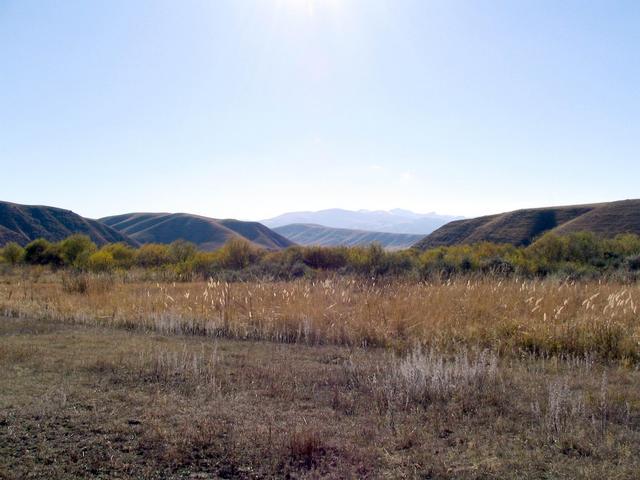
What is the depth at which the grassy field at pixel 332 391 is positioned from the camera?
13.9 ft

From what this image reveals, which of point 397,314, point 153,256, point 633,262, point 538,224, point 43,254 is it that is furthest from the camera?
point 538,224

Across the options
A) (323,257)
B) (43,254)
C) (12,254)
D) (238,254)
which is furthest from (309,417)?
(12,254)

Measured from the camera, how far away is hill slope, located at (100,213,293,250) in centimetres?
12575

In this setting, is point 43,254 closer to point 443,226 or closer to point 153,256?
point 153,256

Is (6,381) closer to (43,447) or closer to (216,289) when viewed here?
(43,447)

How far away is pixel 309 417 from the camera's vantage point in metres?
5.22

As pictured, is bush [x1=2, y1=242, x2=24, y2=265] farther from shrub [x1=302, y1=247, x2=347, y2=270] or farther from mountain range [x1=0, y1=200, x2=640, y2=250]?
shrub [x1=302, y1=247, x2=347, y2=270]

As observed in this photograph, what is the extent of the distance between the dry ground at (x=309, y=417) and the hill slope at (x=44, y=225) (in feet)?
278

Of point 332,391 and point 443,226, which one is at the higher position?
point 443,226

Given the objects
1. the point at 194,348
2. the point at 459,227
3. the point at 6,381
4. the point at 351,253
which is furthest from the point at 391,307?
the point at 459,227

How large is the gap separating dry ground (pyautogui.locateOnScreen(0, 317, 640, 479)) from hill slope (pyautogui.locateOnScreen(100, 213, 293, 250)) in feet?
349

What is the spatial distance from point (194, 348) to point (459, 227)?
80575 millimetres

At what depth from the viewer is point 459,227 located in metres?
85.2

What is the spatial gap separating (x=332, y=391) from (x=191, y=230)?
12863 centimetres
